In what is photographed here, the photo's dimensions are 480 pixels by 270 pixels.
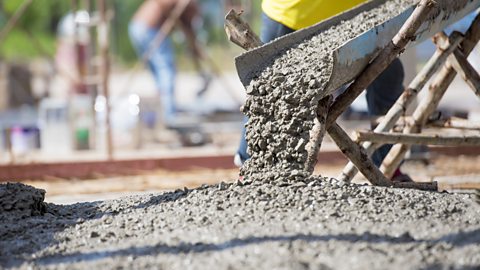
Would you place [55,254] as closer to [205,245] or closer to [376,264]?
[205,245]

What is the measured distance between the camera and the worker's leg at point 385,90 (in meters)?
6.00

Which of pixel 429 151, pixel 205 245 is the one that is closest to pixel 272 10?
pixel 205 245

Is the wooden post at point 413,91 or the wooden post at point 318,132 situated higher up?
the wooden post at point 413,91

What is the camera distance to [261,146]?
4484mm

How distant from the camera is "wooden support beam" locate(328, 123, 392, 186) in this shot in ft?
15.7

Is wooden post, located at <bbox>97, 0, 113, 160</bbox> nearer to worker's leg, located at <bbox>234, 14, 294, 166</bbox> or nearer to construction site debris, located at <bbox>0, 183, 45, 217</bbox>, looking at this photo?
worker's leg, located at <bbox>234, 14, 294, 166</bbox>

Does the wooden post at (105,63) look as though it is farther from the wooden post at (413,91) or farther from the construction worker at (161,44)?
the wooden post at (413,91)

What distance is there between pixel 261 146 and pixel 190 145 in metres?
5.72

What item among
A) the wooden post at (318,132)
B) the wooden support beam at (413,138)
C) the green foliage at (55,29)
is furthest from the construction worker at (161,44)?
the green foliage at (55,29)

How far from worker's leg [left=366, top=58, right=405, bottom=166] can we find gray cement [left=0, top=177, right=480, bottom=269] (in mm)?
1702

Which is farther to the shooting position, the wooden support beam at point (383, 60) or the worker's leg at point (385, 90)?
the worker's leg at point (385, 90)

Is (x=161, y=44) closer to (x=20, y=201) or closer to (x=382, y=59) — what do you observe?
(x=382, y=59)

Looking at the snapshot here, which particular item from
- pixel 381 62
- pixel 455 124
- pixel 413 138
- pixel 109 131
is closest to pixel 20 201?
pixel 381 62

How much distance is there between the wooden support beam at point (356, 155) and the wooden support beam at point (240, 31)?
0.56 meters
